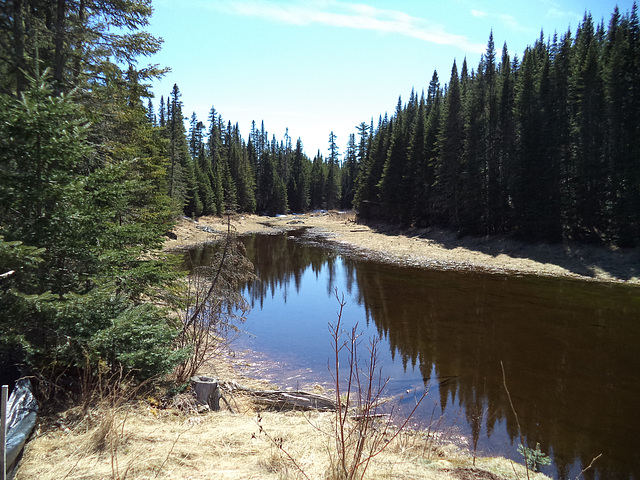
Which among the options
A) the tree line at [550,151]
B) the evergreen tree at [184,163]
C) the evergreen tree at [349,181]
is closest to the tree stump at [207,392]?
the tree line at [550,151]

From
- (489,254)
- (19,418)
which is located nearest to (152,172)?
(19,418)

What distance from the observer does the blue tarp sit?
3.15m

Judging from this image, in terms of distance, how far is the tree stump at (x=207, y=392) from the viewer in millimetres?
5598

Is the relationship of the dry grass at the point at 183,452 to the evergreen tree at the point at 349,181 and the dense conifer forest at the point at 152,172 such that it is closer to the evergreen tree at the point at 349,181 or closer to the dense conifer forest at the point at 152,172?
the dense conifer forest at the point at 152,172

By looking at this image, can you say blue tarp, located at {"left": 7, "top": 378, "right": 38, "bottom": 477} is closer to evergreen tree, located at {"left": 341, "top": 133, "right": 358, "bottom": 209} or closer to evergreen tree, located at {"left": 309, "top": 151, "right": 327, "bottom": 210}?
evergreen tree, located at {"left": 341, "top": 133, "right": 358, "bottom": 209}

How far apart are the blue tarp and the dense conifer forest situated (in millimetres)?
514

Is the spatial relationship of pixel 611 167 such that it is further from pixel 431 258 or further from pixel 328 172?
pixel 328 172

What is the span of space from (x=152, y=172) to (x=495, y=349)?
15.6m

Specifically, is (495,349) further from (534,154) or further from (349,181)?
(349,181)

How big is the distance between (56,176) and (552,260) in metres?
27.4

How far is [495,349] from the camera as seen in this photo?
10586mm

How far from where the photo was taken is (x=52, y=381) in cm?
465

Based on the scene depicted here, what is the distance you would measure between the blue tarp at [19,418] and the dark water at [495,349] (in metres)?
3.12

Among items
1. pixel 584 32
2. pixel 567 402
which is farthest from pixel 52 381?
pixel 584 32
